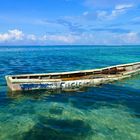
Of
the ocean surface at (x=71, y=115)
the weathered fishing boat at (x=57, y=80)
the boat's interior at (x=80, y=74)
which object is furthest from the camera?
the boat's interior at (x=80, y=74)

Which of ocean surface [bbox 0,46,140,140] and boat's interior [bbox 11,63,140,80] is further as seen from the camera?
boat's interior [bbox 11,63,140,80]

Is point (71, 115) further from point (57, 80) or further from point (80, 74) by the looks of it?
point (80, 74)

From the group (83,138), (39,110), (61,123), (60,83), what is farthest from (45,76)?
(83,138)

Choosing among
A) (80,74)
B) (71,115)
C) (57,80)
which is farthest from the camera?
(80,74)

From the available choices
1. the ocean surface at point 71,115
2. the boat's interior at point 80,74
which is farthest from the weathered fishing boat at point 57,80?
the ocean surface at point 71,115

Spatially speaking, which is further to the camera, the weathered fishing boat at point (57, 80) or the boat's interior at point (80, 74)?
the boat's interior at point (80, 74)

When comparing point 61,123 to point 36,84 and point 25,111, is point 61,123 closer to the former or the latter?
point 25,111

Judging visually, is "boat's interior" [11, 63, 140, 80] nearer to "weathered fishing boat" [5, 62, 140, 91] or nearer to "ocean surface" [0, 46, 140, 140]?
"weathered fishing boat" [5, 62, 140, 91]

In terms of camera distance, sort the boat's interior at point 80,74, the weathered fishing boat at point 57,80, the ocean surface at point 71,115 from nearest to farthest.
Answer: the ocean surface at point 71,115, the weathered fishing boat at point 57,80, the boat's interior at point 80,74

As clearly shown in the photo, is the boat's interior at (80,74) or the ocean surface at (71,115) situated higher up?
the boat's interior at (80,74)

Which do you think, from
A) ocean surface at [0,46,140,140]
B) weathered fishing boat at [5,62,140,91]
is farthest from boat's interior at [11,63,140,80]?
ocean surface at [0,46,140,140]

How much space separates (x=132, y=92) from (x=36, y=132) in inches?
470

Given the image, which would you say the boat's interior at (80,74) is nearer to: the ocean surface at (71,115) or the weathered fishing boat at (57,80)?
the weathered fishing boat at (57,80)

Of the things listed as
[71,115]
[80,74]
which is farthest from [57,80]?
[71,115]
